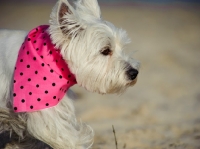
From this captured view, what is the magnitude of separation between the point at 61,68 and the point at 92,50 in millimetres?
306

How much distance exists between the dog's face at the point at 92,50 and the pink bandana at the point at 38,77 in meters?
0.11

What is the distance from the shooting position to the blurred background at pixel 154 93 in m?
6.62

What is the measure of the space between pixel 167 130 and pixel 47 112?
2.44 m

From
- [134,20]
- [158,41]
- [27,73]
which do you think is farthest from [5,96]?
[134,20]

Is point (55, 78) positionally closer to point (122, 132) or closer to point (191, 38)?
point (122, 132)

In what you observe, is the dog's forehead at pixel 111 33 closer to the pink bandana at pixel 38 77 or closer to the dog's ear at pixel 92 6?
the dog's ear at pixel 92 6

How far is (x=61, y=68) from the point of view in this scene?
192 inches

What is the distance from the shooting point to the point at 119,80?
488 centimetres

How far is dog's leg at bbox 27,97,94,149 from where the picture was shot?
4867mm

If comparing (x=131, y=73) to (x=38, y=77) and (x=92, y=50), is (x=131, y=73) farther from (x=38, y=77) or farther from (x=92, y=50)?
(x=38, y=77)

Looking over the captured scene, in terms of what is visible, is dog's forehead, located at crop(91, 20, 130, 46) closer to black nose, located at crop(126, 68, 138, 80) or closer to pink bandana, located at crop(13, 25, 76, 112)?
black nose, located at crop(126, 68, 138, 80)

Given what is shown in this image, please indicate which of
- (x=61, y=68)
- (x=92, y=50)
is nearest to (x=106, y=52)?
(x=92, y=50)

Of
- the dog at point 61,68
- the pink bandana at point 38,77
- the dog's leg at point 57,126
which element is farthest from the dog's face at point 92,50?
the dog's leg at point 57,126

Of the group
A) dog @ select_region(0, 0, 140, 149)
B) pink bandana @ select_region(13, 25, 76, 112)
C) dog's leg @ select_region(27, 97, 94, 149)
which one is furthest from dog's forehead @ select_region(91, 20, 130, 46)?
dog's leg @ select_region(27, 97, 94, 149)
